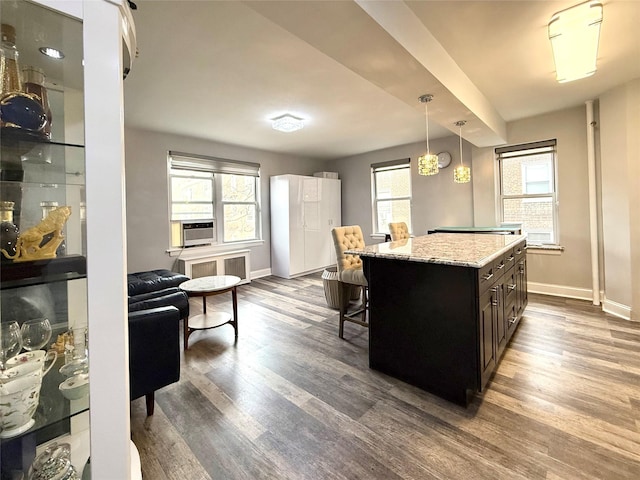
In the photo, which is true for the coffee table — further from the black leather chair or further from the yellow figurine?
the yellow figurine

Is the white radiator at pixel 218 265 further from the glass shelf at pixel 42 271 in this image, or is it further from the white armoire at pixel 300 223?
the glass shelf at pixel 42 271

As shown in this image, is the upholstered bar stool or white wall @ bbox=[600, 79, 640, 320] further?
white wall @ bbox=[600, 79, 640, 320]

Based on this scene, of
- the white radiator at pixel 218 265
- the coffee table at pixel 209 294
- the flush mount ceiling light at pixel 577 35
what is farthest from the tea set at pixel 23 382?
the white radiator at pixel 218 265

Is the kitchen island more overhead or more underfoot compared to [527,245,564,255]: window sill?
more underfoot

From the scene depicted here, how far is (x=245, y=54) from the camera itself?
2.25 meters

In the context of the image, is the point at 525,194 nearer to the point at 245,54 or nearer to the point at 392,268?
the point at 392,268

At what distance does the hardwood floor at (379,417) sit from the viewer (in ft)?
4.52

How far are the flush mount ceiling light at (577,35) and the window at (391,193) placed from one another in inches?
135

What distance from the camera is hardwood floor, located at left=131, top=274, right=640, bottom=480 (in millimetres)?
1378

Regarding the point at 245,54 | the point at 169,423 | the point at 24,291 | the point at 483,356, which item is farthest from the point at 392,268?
the point at 245,54

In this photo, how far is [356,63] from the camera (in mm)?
1891

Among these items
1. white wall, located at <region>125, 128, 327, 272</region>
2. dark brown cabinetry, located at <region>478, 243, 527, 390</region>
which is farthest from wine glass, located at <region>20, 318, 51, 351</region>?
white wall, located at <region>125, 128, 327, 272</region>

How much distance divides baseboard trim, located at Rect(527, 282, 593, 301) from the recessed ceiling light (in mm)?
5334

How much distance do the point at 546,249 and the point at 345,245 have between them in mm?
3152
